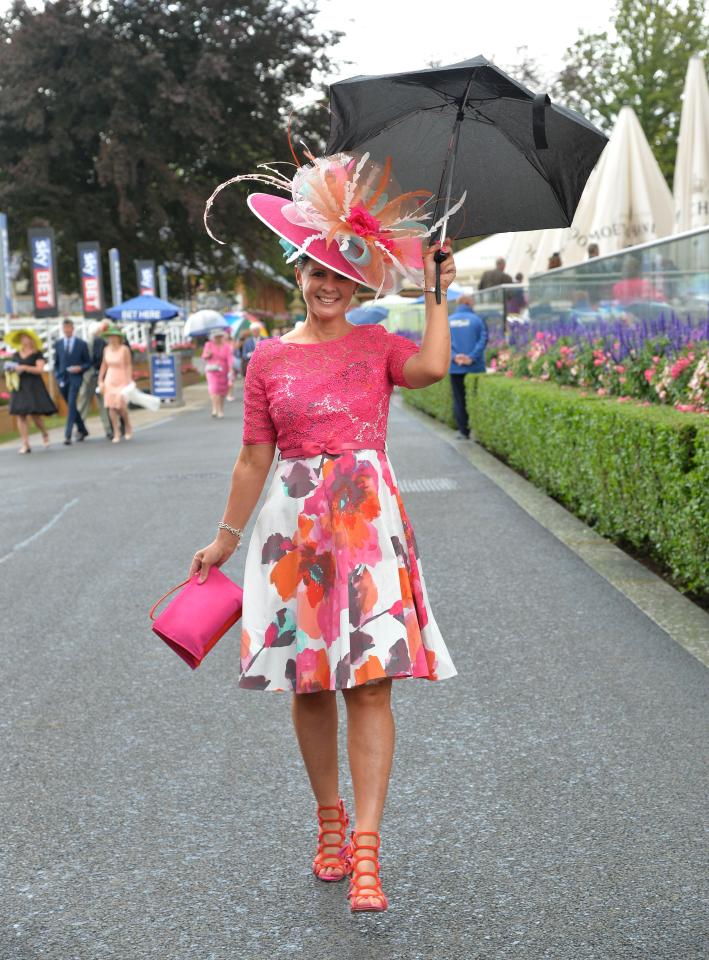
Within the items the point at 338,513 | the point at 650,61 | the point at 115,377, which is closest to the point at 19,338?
the point at 115,377

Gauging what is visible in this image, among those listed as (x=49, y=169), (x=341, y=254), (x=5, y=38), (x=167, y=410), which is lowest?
(x=167, y=410)

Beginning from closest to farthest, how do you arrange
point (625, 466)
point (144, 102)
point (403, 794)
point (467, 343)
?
1. point (403, 794)
2. point (625, 466)
3. point (467, 343)
4. point (144, 102)

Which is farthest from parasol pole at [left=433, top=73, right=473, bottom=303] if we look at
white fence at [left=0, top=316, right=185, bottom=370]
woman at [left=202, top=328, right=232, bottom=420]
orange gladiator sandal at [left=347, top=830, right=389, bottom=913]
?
woman at [left=202, top=328, right=232, bottom=420]

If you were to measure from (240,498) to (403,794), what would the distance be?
120 centimetres

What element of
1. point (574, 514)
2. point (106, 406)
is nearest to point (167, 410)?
point (106, 406)

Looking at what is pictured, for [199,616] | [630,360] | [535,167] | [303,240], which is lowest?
[199,616]

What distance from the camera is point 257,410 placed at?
386 centimetres

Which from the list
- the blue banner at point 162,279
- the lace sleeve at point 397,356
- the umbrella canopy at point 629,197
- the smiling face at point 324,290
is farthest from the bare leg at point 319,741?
the blue banner at point 162,279

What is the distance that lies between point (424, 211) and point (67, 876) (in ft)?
6.77

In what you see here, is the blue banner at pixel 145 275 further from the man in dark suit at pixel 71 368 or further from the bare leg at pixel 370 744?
the bare leg at pixel 370 744

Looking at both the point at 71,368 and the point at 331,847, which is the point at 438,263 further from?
the point at 71,368

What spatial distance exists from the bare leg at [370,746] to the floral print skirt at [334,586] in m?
0.10

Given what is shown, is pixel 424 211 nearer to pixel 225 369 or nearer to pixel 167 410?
pixel 225 369

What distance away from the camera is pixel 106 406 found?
22.1 metres
